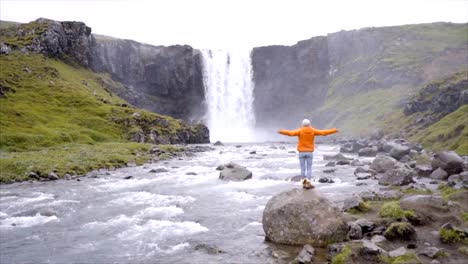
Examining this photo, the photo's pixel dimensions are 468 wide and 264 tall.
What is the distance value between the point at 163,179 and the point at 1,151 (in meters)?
29.2

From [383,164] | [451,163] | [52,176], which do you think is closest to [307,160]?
[451,163]

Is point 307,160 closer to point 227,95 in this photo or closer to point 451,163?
point 451,163

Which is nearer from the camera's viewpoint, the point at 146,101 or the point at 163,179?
the point at 163,179

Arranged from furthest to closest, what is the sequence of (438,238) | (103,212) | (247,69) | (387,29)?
(387,29) < (247,69) < (103,212) < (438,238)

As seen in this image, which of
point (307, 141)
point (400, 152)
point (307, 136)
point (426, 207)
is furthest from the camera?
point (400, 152)

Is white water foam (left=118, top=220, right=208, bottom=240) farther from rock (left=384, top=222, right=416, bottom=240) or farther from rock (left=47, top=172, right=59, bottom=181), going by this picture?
rock (left=47, top=172, right=59, bottom=181)

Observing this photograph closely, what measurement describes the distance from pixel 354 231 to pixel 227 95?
140 m

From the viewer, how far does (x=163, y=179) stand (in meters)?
40.8

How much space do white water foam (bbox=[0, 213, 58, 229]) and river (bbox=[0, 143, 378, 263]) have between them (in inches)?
2.2

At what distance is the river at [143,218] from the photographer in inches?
705

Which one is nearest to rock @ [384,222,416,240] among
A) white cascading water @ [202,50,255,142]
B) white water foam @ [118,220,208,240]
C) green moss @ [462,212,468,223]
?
green moss @ [462,212,468,223]

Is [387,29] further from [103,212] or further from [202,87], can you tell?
[103,212]

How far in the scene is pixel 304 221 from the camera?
1803 cm

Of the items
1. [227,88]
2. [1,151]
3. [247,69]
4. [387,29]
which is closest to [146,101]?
[227,88]
